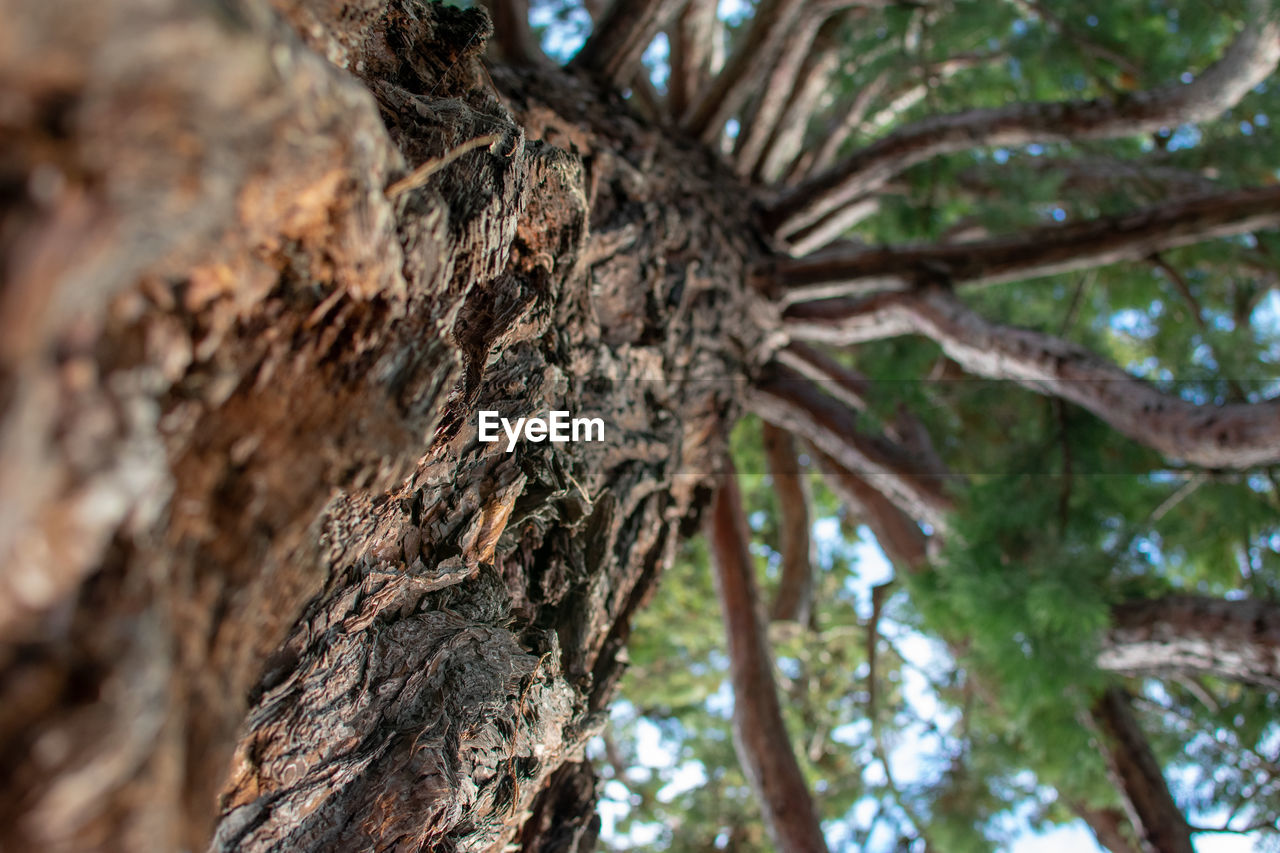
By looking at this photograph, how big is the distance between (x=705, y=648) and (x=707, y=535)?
6.83 ft

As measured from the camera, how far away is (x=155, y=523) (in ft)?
1.86

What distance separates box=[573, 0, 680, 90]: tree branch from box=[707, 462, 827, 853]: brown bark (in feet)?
4.49

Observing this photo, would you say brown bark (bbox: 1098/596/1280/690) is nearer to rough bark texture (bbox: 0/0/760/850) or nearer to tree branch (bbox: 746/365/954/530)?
tree branch (bbox: 746/365/954/530)

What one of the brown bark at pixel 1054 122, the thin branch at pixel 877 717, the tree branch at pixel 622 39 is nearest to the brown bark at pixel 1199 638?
the thin branch at pixel 877 717

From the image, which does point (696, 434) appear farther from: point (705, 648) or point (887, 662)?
point (887, 662)

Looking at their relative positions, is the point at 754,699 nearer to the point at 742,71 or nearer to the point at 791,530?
the point at 791,530

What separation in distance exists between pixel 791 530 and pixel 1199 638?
97.7 inches

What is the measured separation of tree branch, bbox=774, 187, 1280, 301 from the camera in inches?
94.7

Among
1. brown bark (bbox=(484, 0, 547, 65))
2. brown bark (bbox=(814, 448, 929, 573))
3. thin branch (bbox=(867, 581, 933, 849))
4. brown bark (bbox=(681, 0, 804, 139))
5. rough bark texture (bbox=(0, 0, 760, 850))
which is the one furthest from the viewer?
thin branch (bbox=(867, 581, 933, 849))

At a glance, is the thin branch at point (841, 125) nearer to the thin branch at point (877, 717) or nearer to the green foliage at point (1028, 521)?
the green foliage at point (1028, 521)

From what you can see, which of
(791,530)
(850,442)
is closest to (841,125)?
(850,442)

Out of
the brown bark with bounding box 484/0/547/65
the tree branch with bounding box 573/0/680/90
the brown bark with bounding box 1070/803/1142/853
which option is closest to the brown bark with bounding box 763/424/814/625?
the brown bark with bounding box 1070/803/1142/853

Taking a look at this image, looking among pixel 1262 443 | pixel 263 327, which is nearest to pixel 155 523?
pixel 263 327

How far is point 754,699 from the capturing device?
10.2ft
